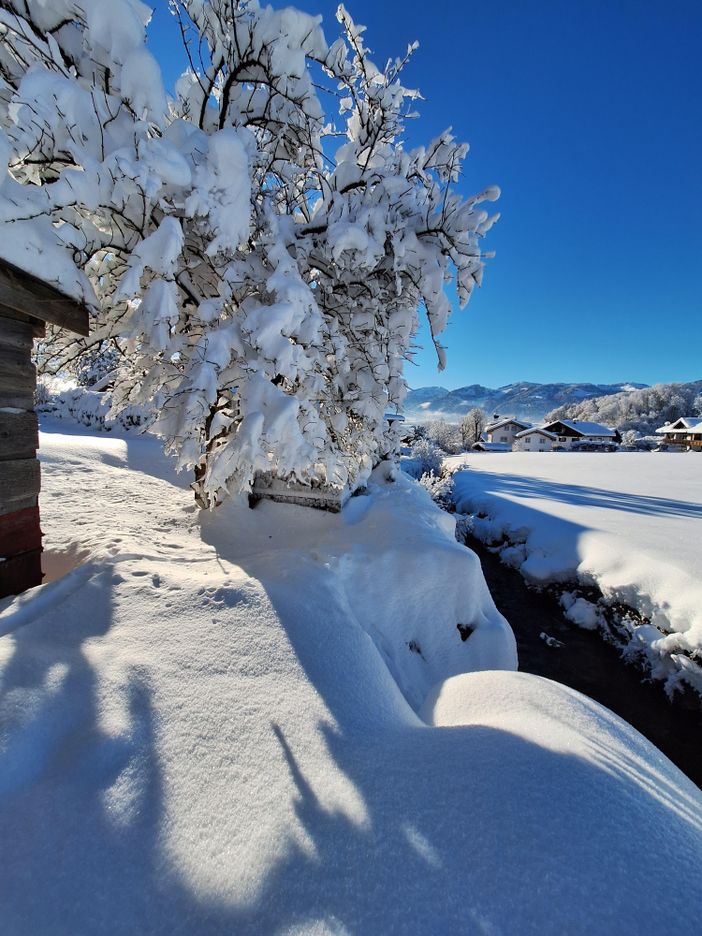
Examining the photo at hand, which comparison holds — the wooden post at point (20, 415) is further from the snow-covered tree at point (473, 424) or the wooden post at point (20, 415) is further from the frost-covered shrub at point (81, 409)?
the snow-covered tree at point (473, 424)

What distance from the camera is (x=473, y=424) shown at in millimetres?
73500

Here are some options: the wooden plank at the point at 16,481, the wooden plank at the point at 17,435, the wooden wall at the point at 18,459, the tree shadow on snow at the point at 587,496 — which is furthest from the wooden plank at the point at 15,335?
the tree shadow on snow at the point at 587,496

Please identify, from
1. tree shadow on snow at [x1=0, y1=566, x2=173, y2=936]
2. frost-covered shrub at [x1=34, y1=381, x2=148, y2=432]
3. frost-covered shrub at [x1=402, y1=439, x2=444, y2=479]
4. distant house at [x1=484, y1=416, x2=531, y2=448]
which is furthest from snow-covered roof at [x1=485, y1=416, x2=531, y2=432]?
tree shadow on snow at [x1=0, y1=566, x2=173, y2=936]

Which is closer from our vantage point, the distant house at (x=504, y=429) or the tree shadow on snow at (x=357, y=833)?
the tree shadow on snow at (x=357, y=833)

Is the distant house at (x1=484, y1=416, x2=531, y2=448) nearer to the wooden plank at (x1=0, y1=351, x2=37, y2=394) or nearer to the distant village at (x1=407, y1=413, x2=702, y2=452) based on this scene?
the distant village at (x1=407, y1=413, x2=702, y2=452)

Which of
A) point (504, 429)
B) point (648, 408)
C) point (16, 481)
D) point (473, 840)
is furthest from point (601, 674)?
point (648, 408)

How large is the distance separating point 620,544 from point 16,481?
10.7 m

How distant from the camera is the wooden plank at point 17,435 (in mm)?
3016

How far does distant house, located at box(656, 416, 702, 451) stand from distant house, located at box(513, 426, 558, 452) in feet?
46.9

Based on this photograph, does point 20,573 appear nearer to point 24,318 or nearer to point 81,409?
point 24,318

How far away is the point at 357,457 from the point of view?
6.61m

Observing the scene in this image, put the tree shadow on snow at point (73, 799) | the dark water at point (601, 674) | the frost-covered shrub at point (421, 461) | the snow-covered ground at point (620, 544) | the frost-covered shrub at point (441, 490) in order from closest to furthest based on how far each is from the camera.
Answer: the tree shadow on snow at point (73, 799), the dark water at point (601, 674), the snow-covered ground at point (620, 544), the frost-covered shrub at point (441, 490), the frost-covered shrub at point (421, 461)

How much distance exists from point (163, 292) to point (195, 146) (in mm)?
1244

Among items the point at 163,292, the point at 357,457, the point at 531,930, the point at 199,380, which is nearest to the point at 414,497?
the point at 357,457
